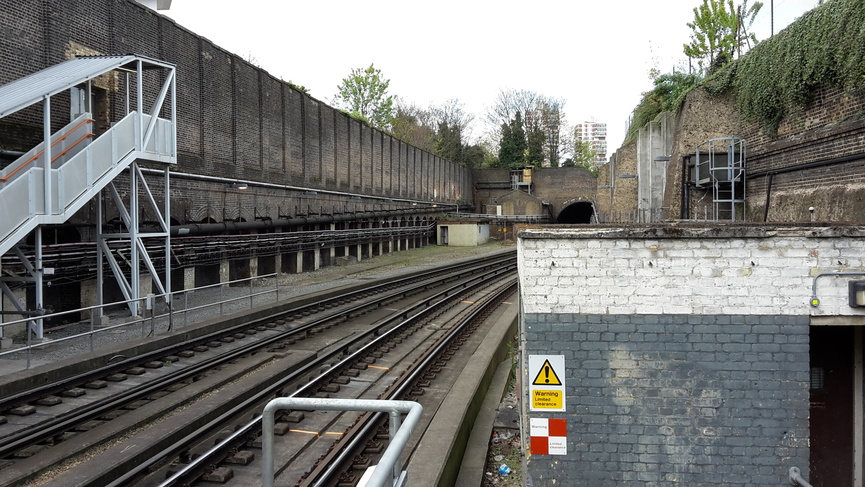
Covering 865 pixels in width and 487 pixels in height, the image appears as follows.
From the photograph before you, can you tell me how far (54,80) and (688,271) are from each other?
1206 centimetres

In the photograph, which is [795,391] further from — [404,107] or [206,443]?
[404,107]

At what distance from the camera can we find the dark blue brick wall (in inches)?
206

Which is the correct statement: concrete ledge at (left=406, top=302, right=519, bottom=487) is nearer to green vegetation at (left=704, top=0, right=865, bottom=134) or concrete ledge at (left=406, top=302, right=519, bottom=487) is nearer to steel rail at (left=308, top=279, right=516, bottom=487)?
steel rail at (left=308, top=279, right=516, bottom=487)

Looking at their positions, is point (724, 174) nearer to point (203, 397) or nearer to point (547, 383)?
point (547, 383)

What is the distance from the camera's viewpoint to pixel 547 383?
546cm

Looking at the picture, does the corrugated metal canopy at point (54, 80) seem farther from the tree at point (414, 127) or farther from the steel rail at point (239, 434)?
the tree at point (414, 127)

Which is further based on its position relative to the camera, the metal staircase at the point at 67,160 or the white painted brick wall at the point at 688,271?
the metal staircase at the point at 67,160

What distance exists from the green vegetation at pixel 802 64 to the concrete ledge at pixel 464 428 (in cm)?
820

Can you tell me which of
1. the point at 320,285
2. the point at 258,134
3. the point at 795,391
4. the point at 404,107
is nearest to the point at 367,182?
the point at 258,134

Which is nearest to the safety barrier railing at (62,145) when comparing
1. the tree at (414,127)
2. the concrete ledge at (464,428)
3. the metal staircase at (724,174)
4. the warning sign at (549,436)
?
the concrete ledge at (464,428)

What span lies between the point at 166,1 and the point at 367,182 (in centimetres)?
1562

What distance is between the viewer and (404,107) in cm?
7969

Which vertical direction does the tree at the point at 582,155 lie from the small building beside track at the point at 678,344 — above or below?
above

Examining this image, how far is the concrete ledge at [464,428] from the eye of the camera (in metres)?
5.89
